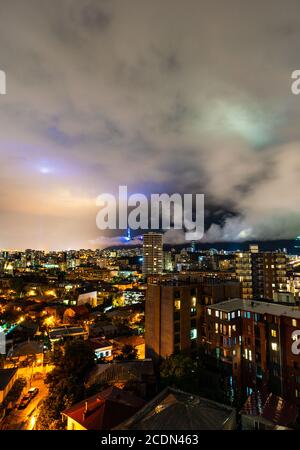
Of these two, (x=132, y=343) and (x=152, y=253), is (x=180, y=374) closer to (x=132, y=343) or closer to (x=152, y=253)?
(x=132, y=343)

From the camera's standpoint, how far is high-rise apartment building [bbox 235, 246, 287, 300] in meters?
41.8

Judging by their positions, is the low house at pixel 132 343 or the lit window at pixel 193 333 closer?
the lit window at pixel 193 333

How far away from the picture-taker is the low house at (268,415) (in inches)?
409

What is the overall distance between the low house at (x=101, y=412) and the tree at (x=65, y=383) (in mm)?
834

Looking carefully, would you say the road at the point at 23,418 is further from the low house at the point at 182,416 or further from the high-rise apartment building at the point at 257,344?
the high-rise apartment building at the point at 257,344

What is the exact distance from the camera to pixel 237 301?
20.8m

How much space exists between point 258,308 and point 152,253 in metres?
89.5

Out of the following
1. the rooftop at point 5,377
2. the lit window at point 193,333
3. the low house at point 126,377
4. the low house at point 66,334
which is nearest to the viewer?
the rooftop at point 5,377

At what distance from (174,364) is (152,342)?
6.32 meters

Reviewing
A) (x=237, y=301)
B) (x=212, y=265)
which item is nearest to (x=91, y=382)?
(x=237, y=301)

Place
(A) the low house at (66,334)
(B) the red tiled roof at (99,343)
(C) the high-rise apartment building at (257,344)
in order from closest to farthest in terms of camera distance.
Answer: (C) the high-rise apartment building at (257,344) → (B) the red tiled roof at (99,343) → (A) the low house at (66,334)

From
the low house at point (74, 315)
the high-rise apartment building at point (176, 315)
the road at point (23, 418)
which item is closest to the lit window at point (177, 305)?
the high-rise apartment building at point (176, 315)

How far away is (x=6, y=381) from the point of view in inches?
571
